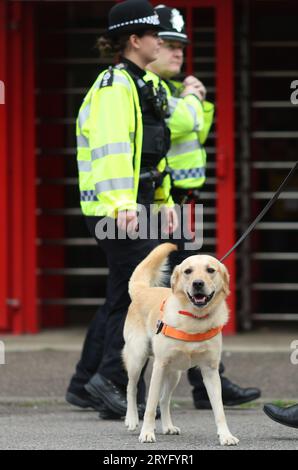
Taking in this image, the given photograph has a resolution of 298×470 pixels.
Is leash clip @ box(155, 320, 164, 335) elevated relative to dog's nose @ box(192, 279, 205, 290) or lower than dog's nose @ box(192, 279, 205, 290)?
lower

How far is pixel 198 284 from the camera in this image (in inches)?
246

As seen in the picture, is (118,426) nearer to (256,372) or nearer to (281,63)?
(256,372)

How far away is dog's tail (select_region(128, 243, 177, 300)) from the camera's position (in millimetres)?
6855

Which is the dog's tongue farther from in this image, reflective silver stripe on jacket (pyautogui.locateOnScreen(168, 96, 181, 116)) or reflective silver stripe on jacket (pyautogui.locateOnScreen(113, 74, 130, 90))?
reflective silver stripe on jacket (pyautogui.locateOnScreen(168, 96, 181, 116))

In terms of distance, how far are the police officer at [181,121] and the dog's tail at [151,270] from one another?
941 millimetres

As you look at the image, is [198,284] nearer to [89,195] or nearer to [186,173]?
[89,195]

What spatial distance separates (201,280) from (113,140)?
3.81ft

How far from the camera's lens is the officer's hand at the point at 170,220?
7582 mm

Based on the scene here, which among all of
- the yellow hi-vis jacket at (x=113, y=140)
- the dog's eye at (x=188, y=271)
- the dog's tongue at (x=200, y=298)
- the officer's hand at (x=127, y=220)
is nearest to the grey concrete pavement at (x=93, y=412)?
the dog's tongue at (x=200, y=298)

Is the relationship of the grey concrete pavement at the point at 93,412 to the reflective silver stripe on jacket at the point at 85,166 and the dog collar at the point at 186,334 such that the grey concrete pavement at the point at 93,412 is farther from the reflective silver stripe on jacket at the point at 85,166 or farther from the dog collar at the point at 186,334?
the reflective silver stripe on jacket at the point at 85,166

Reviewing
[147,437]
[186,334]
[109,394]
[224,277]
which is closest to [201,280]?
[224,277]

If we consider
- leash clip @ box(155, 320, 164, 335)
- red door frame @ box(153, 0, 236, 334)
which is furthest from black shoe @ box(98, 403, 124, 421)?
red door frame @ box(153, 0, 236, 334)

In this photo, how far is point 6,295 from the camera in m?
11.0
